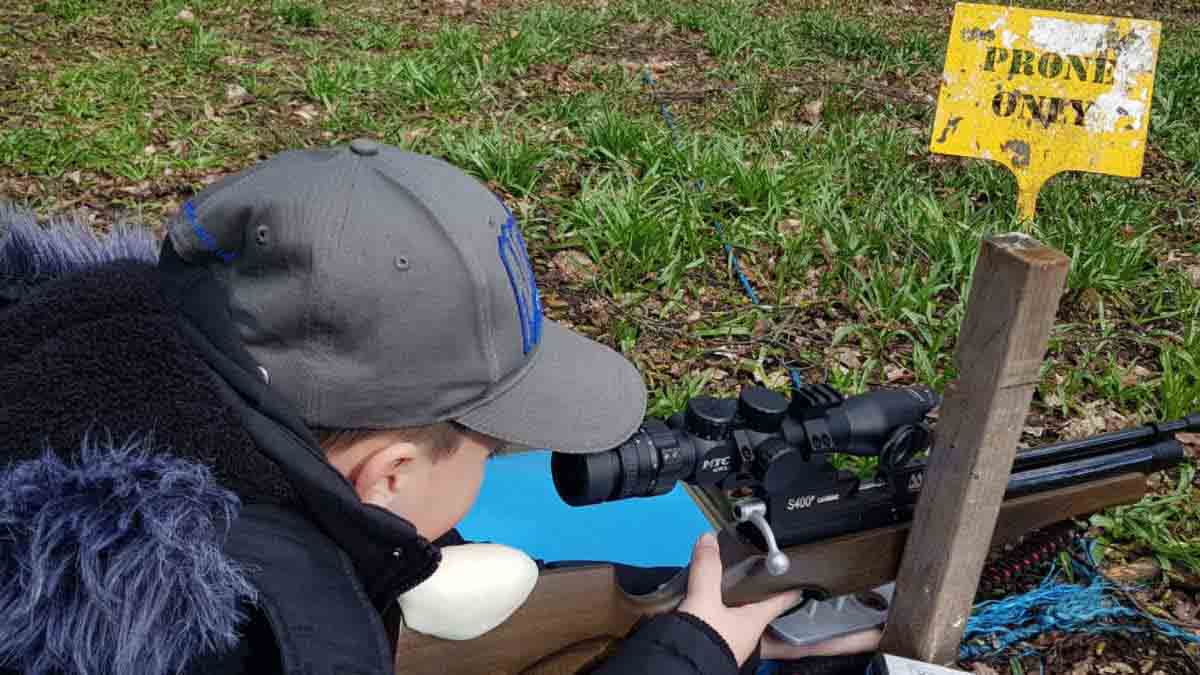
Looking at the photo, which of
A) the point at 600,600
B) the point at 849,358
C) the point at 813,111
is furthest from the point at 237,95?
the point at 600,600

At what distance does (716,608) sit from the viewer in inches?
74.9

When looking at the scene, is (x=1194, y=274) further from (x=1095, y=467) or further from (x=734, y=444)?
(x=734, y=444)

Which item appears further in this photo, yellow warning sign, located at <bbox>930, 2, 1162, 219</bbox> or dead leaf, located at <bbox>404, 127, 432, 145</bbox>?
dead leaf, located at <bbox>404, 127, 432, 145</bbox>

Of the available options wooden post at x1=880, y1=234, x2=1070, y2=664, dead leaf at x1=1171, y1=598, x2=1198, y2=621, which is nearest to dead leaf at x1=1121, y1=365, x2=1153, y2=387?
dead leaf at x1=1171, y1=598, x2=1198, y2=621

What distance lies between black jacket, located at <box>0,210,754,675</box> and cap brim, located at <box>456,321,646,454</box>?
8.4 inches

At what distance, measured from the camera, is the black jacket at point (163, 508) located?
1.14 metres

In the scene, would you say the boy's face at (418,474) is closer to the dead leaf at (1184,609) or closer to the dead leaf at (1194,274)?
the dead leaf at (1184,609)

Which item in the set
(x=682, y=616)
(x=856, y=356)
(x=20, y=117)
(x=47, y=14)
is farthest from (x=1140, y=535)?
(x=47, y=14)

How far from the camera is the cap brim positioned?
146 cm

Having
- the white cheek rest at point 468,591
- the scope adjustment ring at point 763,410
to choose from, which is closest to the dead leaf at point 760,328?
the scope adjustment ring at point 763,410

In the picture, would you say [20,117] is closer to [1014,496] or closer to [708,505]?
[708,505]

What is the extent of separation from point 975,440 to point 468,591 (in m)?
0.98

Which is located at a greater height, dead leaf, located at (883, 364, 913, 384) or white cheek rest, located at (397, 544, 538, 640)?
white cheek rest, located at (397, 544, 538, 640)

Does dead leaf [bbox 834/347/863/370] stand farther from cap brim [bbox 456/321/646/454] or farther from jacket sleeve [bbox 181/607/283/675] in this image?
jacket sleeve [bbox 181/607/283/675]
